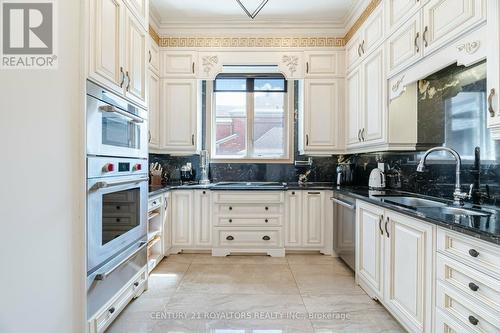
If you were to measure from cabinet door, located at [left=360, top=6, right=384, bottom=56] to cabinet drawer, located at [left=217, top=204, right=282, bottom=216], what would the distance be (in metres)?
1.98

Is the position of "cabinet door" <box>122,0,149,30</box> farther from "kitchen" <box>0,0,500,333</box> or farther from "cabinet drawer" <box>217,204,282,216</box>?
"cabinet drawer" <box>217,204,282,216</box>

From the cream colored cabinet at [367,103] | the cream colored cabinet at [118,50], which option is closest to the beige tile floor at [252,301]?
the cream colored cabinet at [367,103]

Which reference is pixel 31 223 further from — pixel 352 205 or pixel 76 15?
pixel 352 205

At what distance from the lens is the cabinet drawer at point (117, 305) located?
5.46 feet

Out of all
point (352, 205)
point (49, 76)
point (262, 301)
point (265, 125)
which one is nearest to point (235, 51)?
point (265, 125)

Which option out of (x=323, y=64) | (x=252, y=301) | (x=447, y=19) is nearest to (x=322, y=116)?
(x=323, y=64)

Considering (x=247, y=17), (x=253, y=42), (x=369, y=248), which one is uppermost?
(x=247, y=17)

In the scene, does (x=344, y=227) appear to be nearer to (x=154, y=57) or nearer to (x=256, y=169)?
(x=256, y=169)

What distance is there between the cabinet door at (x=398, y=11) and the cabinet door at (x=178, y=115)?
2.28 meters

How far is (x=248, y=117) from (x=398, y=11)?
2.31m

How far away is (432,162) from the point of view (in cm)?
237

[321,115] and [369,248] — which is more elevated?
[321,115]

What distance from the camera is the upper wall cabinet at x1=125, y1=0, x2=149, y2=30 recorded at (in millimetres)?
2158

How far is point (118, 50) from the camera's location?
1.90 meters
